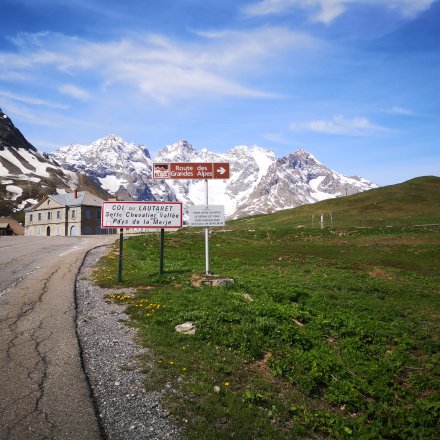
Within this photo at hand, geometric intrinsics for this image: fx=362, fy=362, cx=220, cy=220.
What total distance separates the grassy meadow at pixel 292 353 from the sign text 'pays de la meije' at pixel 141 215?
9.64 feet

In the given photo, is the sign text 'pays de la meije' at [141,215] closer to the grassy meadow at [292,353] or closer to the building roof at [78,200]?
the grassy meadow at [292,353]

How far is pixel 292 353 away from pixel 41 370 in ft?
22.0

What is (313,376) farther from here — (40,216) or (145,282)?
(40,216)

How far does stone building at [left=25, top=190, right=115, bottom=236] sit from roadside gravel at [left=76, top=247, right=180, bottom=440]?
3469 inches

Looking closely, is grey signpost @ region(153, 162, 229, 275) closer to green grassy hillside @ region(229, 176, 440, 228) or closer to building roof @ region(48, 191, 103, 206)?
green grassy hillside @ region(229, 176, 440, 228)

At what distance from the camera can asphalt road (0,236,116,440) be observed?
21.3 feet

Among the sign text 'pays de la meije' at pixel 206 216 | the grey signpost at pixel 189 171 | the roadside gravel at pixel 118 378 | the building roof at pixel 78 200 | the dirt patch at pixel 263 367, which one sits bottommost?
the dirt patch at pixel 263 367

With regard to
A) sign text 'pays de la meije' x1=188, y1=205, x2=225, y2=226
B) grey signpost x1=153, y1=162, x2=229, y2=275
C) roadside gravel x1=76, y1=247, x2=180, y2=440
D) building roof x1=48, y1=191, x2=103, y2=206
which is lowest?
roadside gravel x1=76, y1=247, x2=180, y2=440

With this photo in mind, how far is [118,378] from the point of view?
8.41m

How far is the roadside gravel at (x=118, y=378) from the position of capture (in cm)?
675

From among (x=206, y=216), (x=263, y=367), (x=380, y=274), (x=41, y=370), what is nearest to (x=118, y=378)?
(x=41, y=370)

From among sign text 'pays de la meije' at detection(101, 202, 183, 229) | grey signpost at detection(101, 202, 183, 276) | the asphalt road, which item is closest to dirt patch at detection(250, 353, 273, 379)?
the asphalt road

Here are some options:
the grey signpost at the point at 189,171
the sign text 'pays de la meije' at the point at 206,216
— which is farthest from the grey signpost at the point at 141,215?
the grey signpost at the point at 189,171

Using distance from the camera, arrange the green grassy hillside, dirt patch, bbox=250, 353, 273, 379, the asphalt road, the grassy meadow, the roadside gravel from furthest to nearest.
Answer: the green grassy hillside, dirt patch, bbox=250, 353, 273, 379, the grassy meadow, the roadside gravel, the asphalt road
